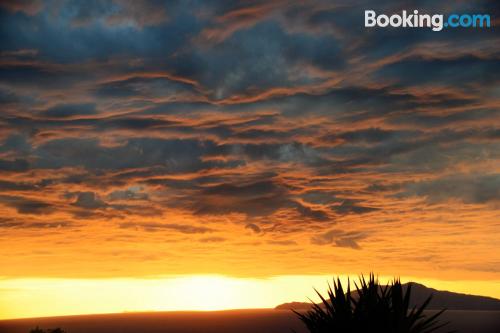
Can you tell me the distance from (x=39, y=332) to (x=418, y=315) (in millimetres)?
27942

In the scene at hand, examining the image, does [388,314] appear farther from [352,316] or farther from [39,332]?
[39,332]

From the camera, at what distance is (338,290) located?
723 inches

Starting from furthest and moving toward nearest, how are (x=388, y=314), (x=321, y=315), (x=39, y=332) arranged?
(x=39, y=332) → (x=321, y=315) → (x=388, y=314)

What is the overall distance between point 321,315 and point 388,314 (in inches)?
88.7

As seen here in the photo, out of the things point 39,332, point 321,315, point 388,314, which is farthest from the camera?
point 39,332

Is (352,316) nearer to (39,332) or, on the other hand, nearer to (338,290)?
(338,290)

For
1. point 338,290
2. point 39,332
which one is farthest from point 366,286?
point 39,332

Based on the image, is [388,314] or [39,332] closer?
[388,314]

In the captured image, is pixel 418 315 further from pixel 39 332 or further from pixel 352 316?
pixel 39 332

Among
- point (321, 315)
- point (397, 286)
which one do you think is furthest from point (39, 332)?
point (397, 286)

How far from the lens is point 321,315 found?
18844 millimetres

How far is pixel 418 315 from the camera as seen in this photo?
17.8 m

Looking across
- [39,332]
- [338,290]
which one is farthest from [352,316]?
[39,332]

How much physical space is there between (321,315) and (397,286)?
8.45 ft
